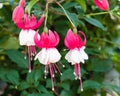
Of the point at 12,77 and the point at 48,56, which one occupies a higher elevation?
the point at 48,56

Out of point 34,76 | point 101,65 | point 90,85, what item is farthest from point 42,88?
point 101,65

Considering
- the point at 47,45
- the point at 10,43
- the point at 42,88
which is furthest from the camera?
the point at 10,43

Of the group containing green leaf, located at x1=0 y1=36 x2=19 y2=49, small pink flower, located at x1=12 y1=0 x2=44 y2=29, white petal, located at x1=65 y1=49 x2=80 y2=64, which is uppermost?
small pink flower, located at x1=12 y1=0 x2=44 y2=29

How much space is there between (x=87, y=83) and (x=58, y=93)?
0.10 m

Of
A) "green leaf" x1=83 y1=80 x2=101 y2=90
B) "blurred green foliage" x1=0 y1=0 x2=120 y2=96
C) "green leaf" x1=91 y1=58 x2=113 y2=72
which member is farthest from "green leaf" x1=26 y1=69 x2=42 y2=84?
"green leaf" x1=91 y1=58 x2=113 y2=72

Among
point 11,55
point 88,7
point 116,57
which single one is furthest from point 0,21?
point 116,57

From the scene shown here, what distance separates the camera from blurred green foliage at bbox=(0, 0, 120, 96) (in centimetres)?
95

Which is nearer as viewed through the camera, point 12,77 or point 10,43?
point 12,77

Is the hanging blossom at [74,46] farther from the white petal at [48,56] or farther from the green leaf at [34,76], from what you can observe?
the green leaf at [34,76]

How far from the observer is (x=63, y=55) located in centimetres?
98

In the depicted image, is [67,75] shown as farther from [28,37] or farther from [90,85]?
[28,37]

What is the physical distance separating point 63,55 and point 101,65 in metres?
0.21

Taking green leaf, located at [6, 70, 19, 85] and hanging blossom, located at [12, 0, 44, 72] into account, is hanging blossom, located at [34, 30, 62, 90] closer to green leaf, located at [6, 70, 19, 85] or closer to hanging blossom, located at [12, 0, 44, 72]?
hanging blossom, located at [12, 0, 44, 72]

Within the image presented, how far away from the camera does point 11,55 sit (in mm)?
1021
